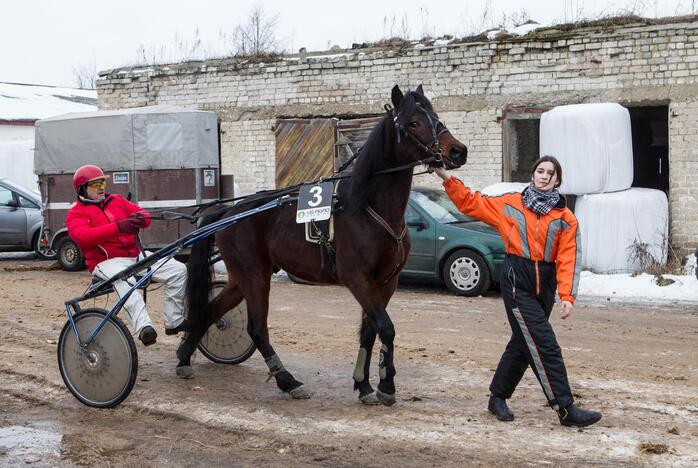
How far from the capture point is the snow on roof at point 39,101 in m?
37.4

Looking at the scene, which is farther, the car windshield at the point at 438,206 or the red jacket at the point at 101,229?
the car windshield at the point at 438,206

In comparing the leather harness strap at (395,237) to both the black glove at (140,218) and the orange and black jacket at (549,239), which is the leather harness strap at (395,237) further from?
the black glove at (140,218)

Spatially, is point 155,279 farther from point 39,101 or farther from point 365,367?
point 39,101

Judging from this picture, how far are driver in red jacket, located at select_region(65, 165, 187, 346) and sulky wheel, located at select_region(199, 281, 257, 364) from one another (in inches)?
21.8

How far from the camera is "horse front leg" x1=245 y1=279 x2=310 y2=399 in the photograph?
7.12 metres

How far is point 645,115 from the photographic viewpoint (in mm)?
19422

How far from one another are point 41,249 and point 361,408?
1345 cm

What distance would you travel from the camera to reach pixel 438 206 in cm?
1453

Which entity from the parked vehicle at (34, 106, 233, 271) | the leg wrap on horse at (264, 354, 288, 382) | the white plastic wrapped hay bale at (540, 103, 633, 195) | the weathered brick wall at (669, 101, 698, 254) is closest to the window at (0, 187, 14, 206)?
the parked vehicle at (34, 106, 233, 271)

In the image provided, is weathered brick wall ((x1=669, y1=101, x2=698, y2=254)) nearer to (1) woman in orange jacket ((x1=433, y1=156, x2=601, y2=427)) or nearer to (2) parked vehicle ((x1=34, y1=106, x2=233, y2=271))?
(2) parked vehicle ((x1=34, y1=106, x2=233, y2=271))

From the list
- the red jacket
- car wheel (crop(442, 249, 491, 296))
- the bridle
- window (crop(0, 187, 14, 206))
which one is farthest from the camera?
window (crop(0, 187, 14, 206))

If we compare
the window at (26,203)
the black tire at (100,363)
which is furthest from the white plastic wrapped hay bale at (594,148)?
the window at (26,203)

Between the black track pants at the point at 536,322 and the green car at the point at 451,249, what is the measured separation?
720 cm

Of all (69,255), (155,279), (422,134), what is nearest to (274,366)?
(155,279)
